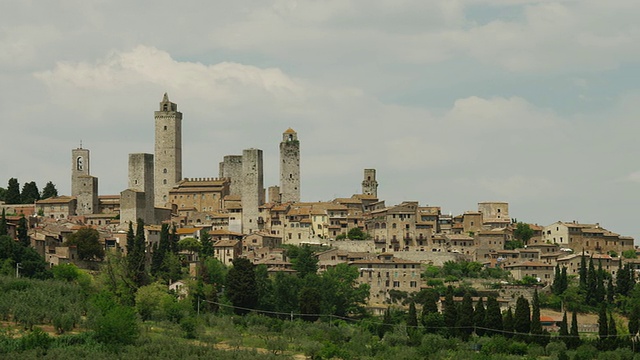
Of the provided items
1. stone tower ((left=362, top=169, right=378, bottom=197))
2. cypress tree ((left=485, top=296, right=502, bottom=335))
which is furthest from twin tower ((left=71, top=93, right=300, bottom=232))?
cypress tree ((left=485, top=296, right=502, bottom=335))

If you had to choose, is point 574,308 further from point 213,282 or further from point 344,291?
point 213,282

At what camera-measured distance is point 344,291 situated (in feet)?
242

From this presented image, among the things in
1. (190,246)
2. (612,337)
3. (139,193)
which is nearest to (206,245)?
(190,246)

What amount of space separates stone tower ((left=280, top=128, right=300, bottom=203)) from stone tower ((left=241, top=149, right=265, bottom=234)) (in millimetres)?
4669

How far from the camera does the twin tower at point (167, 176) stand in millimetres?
96188

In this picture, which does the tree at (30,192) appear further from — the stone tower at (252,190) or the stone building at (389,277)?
the stone building at (389,277)

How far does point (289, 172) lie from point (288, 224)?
33.0ft

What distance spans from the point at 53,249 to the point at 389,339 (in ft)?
77.9

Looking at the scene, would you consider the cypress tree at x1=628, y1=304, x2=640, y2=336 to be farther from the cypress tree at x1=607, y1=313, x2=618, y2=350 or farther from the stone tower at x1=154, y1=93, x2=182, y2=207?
the stone tower at x1=154, y1=93, x2=182, y2=207

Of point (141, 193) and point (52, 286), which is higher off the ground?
point (141, 193)

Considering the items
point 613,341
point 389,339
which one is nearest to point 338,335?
Result: point 389,339

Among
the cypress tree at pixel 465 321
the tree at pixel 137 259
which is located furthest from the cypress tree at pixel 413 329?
the tree at pixel 137 259

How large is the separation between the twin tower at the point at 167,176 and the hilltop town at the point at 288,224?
0.09 metres

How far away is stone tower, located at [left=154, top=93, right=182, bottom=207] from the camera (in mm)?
103812
